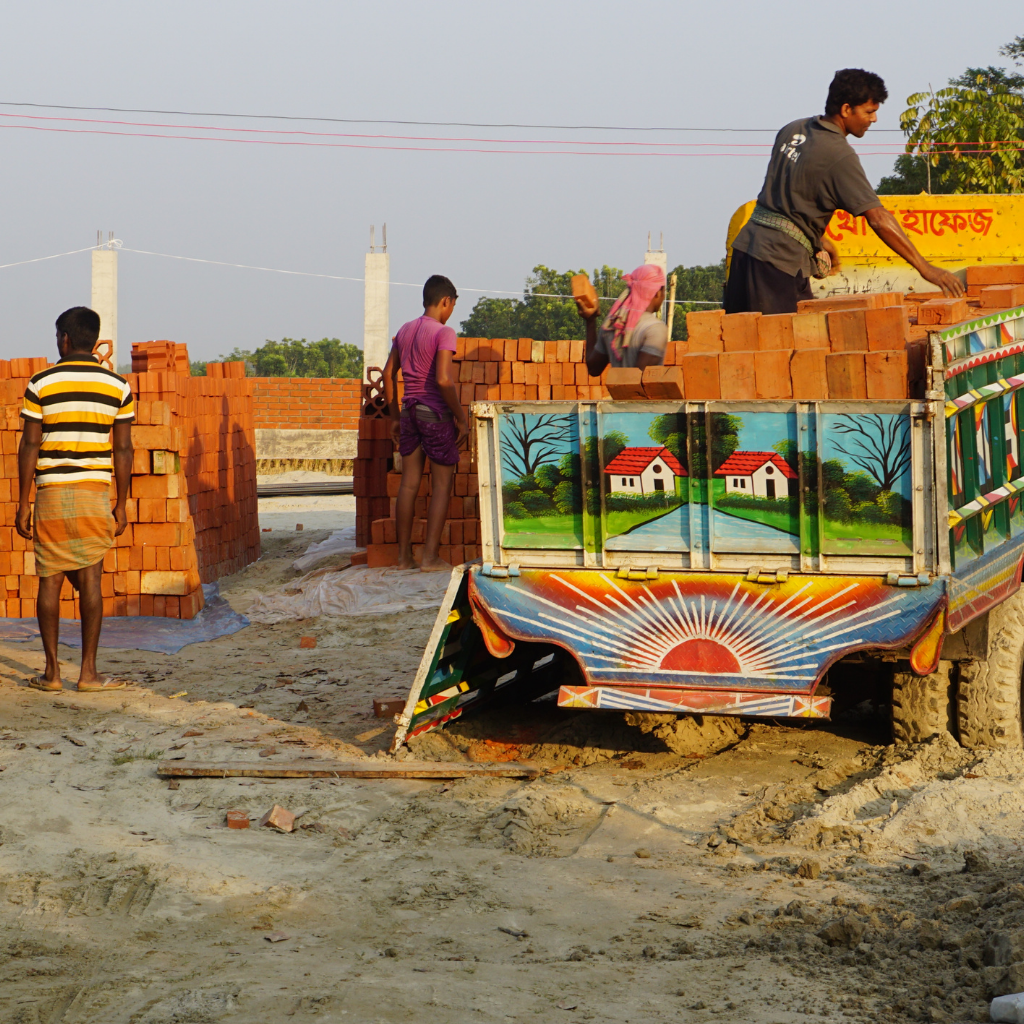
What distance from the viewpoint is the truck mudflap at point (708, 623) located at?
4.33 m

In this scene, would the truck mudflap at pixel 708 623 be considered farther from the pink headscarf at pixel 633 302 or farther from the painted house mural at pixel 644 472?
the pink headscarf at pixel 633 302

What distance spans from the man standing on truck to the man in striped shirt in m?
3.30

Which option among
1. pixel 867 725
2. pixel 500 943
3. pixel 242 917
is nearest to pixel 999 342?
pixel 867 725

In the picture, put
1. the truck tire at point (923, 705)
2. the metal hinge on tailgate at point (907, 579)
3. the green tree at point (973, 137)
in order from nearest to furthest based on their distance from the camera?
the metal hinge on tailgate at point (907, 579) → the truck tire at point (923, 705) → the green tree at point (973, 137)

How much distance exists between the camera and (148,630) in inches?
306

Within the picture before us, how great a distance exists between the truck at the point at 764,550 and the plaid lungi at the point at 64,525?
7.40 ft

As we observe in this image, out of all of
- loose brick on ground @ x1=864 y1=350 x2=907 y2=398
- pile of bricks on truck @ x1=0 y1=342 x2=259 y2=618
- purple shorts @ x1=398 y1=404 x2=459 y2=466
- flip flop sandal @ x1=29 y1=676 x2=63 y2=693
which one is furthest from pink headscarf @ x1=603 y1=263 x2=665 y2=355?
pile of bricks on truck @ x1=0 y1=342 x2=259 y2=618

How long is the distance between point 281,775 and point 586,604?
4.45 feet

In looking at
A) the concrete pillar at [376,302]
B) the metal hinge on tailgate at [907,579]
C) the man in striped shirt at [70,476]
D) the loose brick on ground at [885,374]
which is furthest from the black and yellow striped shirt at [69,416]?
the concrete pillar at [376,302]

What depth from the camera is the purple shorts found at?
8.12 meters

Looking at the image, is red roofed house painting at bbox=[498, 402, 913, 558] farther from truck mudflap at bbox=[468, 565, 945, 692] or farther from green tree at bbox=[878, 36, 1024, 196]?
green tree at bbox=[878, 36, 1024, 196]

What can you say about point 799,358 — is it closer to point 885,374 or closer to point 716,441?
point 885,374

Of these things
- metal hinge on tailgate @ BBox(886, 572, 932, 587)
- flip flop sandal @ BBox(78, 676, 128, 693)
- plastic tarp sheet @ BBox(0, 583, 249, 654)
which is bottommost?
flip flop sandal @ BBox(78, 676, 128, 693)

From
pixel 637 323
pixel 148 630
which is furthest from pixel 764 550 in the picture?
pixel 148 630
